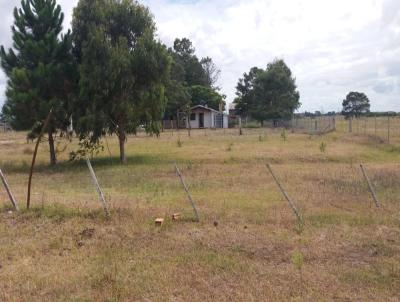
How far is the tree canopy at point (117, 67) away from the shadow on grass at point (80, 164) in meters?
1.28

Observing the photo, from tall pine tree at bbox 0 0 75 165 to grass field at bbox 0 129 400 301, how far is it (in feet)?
21.4

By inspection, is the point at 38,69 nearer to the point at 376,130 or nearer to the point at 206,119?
the point at 376,130

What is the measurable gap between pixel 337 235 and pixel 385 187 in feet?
17.9

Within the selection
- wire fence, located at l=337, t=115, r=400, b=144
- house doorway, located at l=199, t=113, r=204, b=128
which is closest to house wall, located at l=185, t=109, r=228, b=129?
house doorway, located at l=199, t=113, r=204, b=128

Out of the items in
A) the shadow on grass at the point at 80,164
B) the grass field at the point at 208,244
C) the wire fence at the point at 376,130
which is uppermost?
the wire fence at the point at 376,130

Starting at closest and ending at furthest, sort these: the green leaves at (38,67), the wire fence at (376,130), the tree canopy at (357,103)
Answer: the green leaves at (38,67) → the wire fence at (376,130) → the tree canopy at (357,103)

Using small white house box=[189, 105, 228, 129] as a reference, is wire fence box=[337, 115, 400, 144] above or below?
below

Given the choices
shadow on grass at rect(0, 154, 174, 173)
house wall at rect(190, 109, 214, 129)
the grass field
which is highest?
house wall at rect(190, 109, 214, 129)

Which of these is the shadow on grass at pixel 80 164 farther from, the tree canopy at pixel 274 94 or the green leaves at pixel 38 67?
the tree canopy at pixel 274 94

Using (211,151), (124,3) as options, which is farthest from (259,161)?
(124,3)

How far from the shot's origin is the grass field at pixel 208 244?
589 centimetres

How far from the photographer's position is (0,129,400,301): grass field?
19.3 feet

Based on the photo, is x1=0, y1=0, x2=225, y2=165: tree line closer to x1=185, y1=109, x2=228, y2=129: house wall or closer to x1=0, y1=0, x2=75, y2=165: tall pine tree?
x1=0, y1=0, x2=75, y2=165: tall pine tree

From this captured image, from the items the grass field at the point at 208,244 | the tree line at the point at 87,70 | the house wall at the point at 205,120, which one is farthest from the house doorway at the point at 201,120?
the grass field at the point at 208,244
